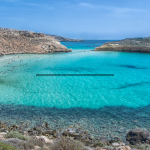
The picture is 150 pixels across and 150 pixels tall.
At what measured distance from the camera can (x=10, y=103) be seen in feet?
36.6

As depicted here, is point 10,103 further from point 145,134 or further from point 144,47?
point 144,47

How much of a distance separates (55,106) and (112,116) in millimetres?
4313

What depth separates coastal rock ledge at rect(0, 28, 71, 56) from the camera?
41.2m

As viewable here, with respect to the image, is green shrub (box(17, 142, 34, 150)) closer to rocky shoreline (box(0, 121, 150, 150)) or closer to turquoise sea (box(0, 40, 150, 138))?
rocky shoreline (box(0, 121, 150, 150))

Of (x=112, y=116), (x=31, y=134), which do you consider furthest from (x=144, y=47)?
(x=31, y=134)

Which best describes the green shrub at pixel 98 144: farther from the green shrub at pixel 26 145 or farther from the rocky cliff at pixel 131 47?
the rocky cliff at pixel 131 47

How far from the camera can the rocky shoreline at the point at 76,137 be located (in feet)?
20.4

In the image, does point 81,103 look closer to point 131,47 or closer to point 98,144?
point 98,144

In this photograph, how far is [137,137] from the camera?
6.98 metres

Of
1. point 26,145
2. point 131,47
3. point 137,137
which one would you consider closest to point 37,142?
point 26,145

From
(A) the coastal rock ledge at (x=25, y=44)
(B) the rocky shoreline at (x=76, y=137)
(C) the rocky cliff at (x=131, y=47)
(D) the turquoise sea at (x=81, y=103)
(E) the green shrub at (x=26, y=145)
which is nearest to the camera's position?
(E) the green shrub at (x=26, y=145)

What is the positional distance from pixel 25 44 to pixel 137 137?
44578 mm

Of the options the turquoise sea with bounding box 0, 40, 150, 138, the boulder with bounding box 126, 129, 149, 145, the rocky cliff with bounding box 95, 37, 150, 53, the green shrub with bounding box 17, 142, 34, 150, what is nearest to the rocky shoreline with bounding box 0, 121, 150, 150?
the boulder with bounding box 126, 129, 149, 145

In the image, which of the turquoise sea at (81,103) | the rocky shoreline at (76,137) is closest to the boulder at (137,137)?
the rocky shoreline at (76,137)
